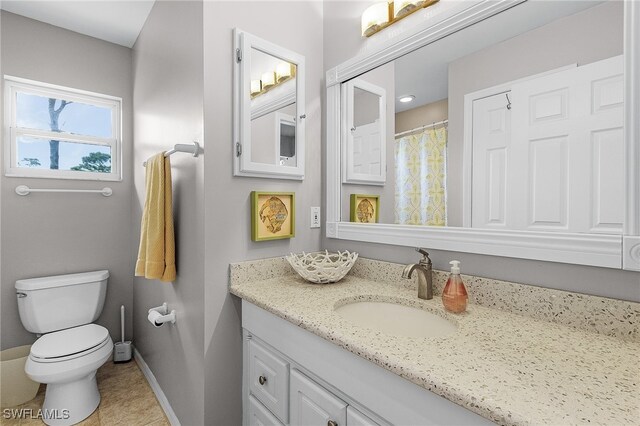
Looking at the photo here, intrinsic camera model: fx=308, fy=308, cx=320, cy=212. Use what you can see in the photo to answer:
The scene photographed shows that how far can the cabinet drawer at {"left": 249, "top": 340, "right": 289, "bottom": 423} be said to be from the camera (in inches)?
43.8

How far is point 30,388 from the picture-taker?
1.94 m

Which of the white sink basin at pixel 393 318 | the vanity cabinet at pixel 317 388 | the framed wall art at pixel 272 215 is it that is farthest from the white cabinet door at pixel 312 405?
the framed wall art at pixel 272 215

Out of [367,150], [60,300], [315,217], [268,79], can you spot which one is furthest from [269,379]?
[60,300]

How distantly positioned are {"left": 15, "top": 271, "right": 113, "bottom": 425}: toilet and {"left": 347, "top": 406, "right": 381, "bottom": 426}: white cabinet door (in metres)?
1.64

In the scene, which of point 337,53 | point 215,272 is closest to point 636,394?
point 215,272

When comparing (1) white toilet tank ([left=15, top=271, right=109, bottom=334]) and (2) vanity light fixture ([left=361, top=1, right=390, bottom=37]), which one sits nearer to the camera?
(2) vanity light fixture ([left=361, top=1, right=390, bottom=37])

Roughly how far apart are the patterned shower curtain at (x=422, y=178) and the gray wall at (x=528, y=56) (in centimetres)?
4

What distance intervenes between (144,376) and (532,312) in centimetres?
245

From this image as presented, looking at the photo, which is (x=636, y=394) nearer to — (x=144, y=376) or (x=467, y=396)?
(x=467, y=396)

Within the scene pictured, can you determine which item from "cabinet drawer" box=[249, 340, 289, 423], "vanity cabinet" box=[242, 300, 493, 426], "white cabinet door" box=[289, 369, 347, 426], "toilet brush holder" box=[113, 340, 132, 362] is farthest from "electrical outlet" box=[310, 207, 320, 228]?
"toilet brush holder" box=[113, 340, 132, 362]

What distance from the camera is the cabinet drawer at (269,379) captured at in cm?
111

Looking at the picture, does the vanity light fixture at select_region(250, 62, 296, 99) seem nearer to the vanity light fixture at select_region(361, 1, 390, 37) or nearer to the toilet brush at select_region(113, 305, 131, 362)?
the vanity light fixture at select_region(361, 1, 390, 37)

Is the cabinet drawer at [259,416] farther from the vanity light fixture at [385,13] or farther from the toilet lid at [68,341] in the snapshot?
the vanity light fixture at [385,13]

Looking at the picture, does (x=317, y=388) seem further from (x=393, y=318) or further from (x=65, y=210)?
(x=65, y=210)
